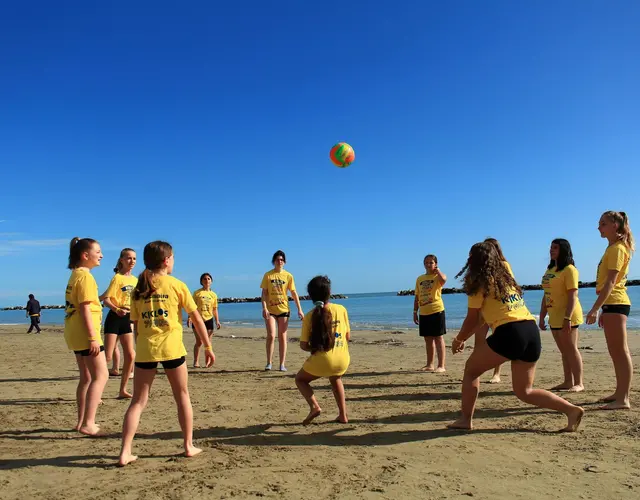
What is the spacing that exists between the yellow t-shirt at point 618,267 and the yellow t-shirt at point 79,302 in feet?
18.0

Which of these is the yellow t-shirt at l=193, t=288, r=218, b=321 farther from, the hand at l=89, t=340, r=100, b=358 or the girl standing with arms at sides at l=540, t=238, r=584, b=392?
the girl standing with arms at sides at l=540, t=238, r=584, b=392

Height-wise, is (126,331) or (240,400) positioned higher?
(126,331)

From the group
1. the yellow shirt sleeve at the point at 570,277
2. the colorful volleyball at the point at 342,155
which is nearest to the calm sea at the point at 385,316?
the colorful volleyball at the point at 342,155

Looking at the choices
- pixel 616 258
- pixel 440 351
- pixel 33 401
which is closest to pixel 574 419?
pixel 616 258

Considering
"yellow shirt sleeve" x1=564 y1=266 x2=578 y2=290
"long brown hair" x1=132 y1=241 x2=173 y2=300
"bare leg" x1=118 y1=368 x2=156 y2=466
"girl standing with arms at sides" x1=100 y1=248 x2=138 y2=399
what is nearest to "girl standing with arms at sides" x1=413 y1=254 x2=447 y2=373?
"yellow shirt sleeve" x1=564 y1=266 x2=578 y2=290

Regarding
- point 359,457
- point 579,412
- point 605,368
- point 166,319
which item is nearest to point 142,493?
point 166,319

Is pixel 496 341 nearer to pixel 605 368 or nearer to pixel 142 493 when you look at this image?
pixel 142 493

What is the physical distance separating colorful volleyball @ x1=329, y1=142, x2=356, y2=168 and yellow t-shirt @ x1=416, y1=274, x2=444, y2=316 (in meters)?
3.50

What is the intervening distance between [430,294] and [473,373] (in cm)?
401

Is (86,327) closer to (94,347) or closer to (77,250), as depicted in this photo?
(94,347)

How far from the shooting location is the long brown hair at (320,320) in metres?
4.93

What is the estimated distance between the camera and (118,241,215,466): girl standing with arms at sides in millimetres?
3988

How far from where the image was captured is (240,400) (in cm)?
659

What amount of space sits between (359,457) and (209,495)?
1.31 m
